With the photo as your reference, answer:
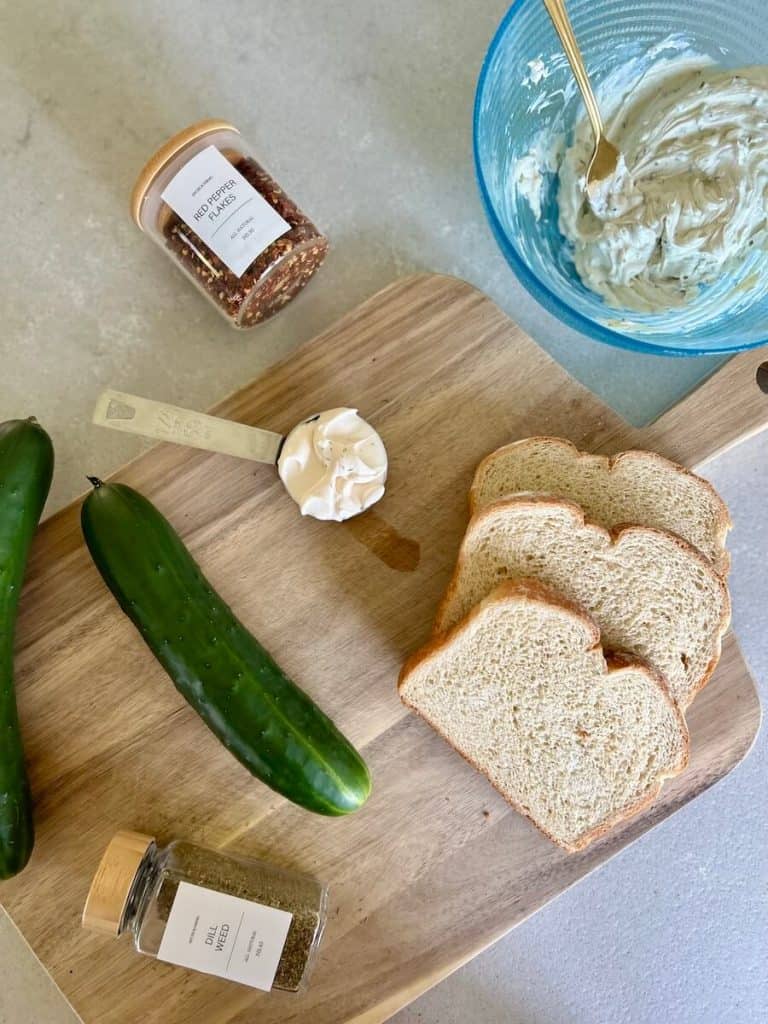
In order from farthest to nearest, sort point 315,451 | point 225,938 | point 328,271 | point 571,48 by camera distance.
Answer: point 328,271
point 315,451
point 225,938
point 571,48

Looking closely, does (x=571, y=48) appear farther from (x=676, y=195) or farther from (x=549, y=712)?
(x=549, y=712)

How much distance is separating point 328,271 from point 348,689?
0.72 meters

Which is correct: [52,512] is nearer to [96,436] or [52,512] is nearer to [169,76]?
[96,436]

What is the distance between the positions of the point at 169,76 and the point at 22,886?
55.6 inches

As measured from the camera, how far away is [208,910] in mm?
1233

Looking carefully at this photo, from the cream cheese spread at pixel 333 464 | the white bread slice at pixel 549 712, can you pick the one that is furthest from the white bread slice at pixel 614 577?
the cream cheese spread at pixel 333 464

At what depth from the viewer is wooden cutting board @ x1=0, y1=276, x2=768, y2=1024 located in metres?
1.34

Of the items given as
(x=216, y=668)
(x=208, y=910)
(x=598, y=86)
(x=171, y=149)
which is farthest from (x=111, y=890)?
(x=598, y=86)

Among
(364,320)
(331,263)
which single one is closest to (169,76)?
(331,263)

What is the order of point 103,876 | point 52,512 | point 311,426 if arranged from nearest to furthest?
point 103,876, point 311,426, point 52,512

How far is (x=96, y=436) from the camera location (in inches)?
58.2

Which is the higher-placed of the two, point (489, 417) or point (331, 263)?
point (331, 263)

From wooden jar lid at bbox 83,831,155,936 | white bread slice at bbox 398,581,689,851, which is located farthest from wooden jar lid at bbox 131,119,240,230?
wooden jar lid at bbox 83,831,155,936

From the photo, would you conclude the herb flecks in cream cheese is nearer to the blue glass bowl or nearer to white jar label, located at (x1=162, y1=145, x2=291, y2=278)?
the blue glass bowl
